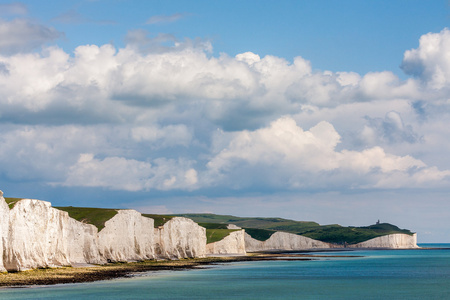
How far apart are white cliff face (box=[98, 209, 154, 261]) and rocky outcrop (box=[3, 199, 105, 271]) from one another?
810 cm

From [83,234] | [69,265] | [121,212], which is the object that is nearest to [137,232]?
[121,212]

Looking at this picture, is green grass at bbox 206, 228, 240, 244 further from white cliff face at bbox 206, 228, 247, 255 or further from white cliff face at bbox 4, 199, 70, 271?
white cliff face at bbox 4, 199, 70, 271

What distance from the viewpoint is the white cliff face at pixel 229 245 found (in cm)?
16512

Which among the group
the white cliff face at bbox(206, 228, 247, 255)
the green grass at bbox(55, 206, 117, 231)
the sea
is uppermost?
the green grass at bbox(55, 206, 117, 231)

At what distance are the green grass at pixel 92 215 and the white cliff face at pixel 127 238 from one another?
0.88 meters

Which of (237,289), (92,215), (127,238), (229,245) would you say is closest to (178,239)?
(127,238)

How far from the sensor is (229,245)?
16838 cm

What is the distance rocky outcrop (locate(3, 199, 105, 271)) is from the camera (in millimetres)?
65875

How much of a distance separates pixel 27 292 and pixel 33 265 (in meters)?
19.1

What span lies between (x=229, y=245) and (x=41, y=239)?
328ft

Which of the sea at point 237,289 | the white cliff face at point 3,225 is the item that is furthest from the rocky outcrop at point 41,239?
the sea at point 237,289

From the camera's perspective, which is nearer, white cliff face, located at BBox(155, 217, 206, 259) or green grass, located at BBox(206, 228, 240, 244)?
white cliff face, located at BBox(155, 217, 206, 259)

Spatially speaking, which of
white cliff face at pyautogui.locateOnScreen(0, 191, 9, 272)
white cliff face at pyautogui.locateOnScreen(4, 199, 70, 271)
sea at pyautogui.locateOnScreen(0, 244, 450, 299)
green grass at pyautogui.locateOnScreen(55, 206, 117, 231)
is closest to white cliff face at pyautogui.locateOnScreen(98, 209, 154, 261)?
green grass at pyautogui.locateOnScreen(55, 206, 117, 231)

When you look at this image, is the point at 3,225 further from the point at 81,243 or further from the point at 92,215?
the point at 92,215
